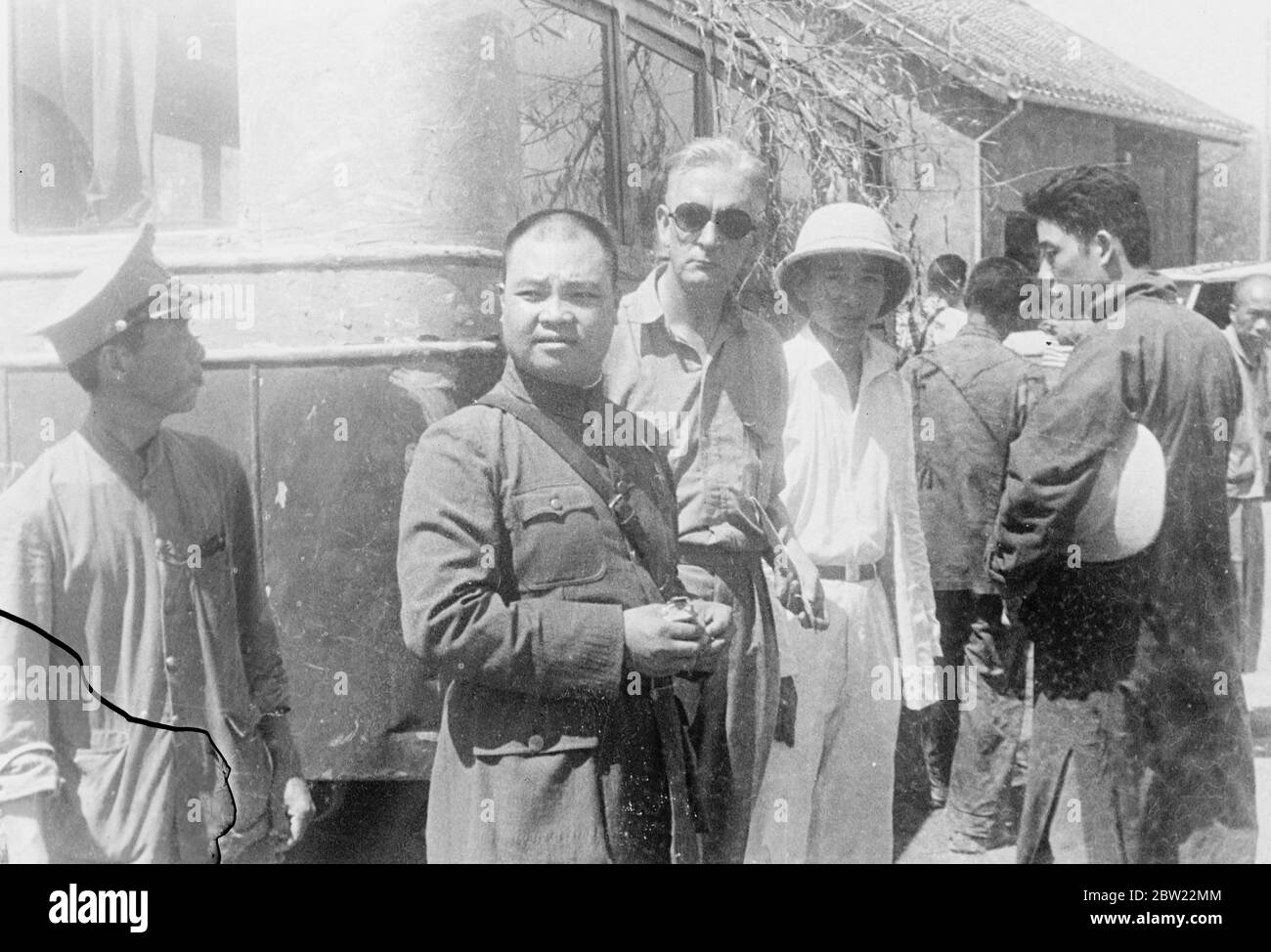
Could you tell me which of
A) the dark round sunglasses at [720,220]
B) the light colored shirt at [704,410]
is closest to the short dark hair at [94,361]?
the light colored shirt at [704,410]

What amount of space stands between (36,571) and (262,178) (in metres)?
1.07

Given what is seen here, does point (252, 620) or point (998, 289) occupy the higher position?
point (998, 289)

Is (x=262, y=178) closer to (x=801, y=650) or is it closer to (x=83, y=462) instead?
(x=83, y=462)

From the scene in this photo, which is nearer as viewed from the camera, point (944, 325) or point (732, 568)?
point (732, 568)

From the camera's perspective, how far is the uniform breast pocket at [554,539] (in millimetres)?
2760

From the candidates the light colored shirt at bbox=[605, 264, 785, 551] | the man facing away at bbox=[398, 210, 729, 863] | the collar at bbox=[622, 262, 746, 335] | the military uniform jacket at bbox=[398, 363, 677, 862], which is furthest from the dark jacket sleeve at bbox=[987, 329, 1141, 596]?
the military uniform jacket at bbox=[398, 363, 677, 862]

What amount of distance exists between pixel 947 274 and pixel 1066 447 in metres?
0.68

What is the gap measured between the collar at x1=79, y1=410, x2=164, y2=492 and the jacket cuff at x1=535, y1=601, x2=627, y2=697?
955 millimetres

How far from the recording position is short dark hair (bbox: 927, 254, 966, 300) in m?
3.62

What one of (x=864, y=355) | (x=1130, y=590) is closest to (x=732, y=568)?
(x=864, y=355)

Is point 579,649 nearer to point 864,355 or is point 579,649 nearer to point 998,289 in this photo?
point 864,355

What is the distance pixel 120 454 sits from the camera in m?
2.91

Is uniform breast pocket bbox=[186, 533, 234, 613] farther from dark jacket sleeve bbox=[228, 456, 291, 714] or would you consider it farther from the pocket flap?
the pocket flap
